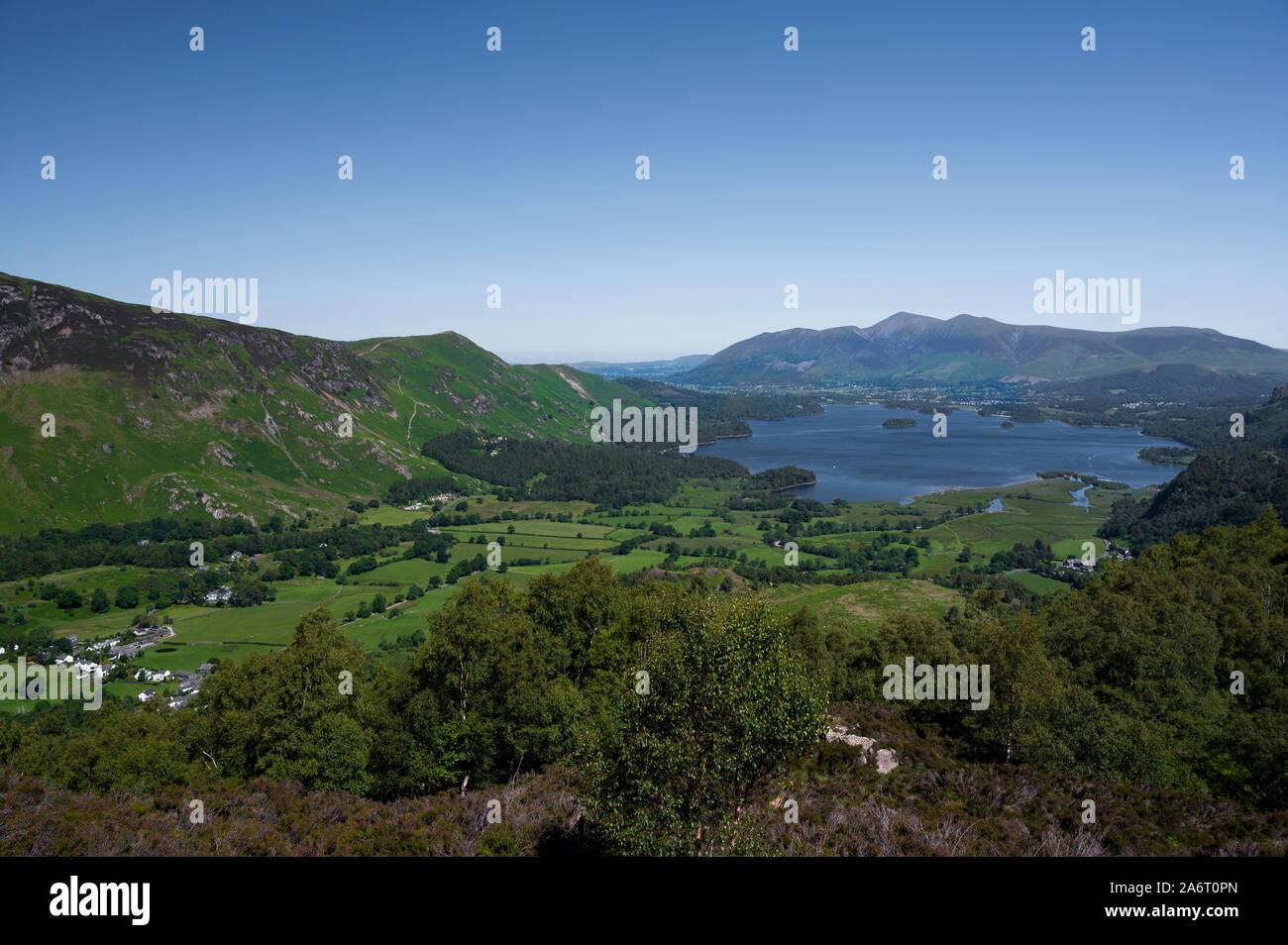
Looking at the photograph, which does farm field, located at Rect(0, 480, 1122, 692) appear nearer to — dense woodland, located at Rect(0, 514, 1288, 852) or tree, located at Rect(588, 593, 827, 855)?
dense woodland, located at Rect(0, 514, 1288, 852)

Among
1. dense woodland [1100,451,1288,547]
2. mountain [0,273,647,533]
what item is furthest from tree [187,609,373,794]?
dense woodland [1100,451,1288,547]

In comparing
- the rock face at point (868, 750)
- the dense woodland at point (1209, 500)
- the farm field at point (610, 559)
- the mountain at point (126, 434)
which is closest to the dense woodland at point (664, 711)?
the rock face at point (868, 750)

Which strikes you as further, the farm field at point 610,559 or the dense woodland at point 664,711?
the farm field at point 610,559

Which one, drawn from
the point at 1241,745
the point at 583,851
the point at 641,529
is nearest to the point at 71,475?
the point at 641,529

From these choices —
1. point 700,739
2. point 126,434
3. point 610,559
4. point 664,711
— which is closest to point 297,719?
point 664,711

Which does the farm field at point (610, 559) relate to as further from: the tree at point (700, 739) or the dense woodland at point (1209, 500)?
the tree at point (700, 739)

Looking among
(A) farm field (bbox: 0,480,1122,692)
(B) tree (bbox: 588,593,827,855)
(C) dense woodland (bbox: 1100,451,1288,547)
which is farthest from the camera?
(C) dense woodland (bbox: 1100,451,1288,547)

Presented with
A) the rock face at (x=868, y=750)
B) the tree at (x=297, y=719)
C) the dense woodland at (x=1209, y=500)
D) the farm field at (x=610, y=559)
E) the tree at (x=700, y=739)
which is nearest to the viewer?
the tree at (x=700, y=739)

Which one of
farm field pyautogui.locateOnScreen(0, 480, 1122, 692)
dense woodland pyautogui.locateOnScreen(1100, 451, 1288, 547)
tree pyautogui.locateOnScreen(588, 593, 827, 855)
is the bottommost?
farm field pyautogui.locateOnScreen(0, 480, 1122, 692)
